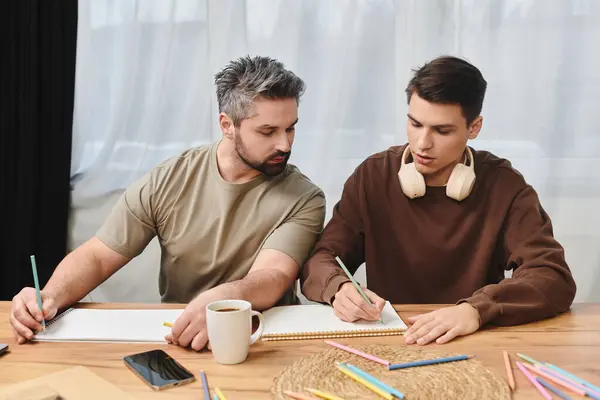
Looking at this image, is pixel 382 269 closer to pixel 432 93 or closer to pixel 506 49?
pixel 432 93

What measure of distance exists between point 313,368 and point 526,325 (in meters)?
0.50

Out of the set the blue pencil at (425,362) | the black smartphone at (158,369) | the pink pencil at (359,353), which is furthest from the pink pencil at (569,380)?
the black smartphone at (158,369)

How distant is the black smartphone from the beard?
659 millimetres

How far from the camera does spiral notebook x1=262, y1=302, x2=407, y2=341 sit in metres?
1.16

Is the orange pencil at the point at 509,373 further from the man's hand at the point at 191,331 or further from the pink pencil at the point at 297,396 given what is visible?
the man's hand at the point at 191,331

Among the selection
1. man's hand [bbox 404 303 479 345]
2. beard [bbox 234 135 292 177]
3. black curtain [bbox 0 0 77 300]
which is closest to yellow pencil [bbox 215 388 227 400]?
man's hand [bbox 404 303 479 345]

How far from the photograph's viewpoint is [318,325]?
4.00ft

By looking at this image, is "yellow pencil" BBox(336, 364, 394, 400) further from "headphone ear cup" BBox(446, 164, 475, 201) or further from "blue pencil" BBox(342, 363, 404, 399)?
"headphone ear cup" BBox(446, 164, 475, 201)

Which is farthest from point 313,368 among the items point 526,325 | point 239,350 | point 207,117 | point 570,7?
point 570,7

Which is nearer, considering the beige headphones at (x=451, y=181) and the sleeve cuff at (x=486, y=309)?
the sleeve cuff at (x=486, y=309)

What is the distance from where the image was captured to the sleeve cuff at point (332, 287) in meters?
1.34

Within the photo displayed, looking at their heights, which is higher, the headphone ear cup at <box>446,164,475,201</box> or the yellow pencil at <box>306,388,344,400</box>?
the headphone ear cup at <box>446,164,475,201</box>

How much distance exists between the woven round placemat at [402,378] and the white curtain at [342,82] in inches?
54.7

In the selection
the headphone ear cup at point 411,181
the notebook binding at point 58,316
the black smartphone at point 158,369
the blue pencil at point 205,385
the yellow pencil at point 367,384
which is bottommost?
the notebook binding at point 58,316
